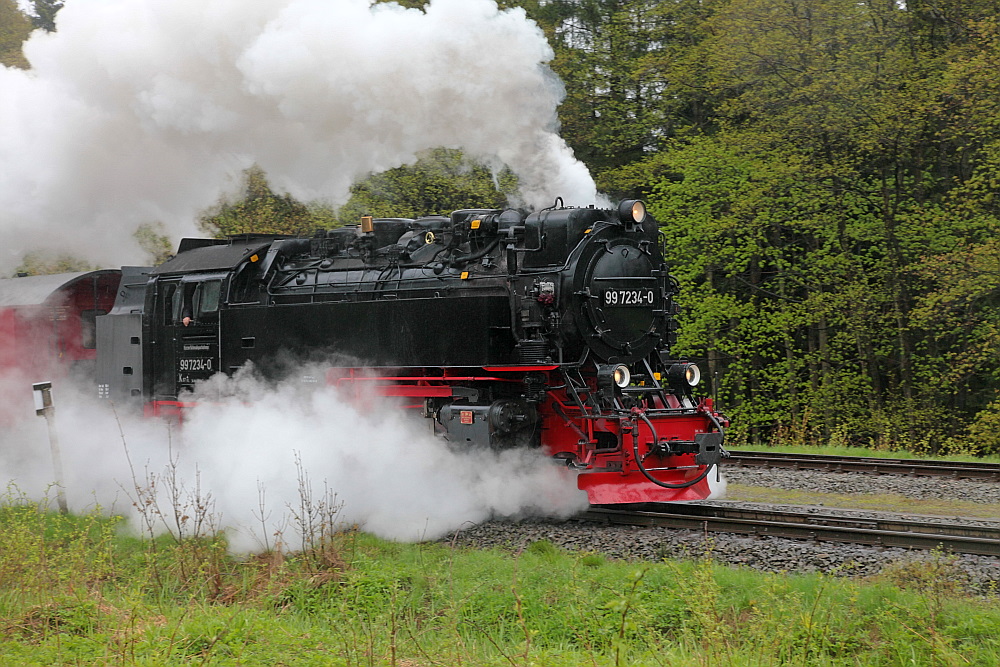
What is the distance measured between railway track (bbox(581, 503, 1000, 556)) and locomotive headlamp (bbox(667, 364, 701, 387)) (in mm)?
1240

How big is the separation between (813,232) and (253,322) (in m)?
10.7

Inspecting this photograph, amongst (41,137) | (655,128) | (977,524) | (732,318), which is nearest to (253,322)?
(41,137)

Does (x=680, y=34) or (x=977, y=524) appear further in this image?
(x=680, y=34)

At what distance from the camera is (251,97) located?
12180 mm

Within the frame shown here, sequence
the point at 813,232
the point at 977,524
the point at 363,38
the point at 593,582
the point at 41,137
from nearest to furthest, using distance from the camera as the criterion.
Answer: the point at 593,582
the point at 977,524
the point at 363,38
the point at 41,137
the point at 813,232

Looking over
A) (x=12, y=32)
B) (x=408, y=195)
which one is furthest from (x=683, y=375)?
(x=12, y=32)

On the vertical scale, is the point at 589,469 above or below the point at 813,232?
below

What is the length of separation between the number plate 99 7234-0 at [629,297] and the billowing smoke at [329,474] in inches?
66.5

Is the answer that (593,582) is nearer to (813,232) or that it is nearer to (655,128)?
(813,232)

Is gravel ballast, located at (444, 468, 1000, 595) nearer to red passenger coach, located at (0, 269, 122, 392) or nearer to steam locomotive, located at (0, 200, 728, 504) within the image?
steam locomotive, located at (0, 200, 728, 504)

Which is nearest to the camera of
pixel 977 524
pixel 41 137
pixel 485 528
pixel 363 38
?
pixel 977 524

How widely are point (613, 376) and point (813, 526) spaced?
2202 millimetres

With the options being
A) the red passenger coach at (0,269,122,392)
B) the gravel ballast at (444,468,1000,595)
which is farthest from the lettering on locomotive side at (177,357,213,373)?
the gravel ballast at (444,468,1000,595)

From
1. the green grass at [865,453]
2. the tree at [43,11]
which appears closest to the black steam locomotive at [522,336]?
the green grass at [865,453]
